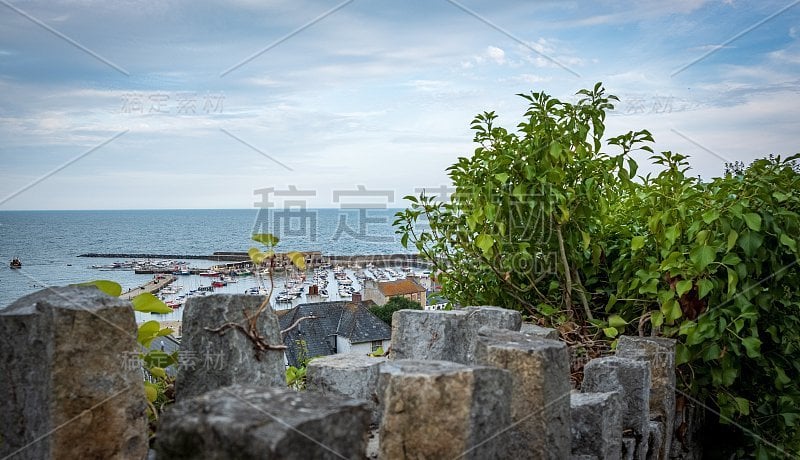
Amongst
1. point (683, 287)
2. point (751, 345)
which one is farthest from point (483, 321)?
point (751, 345)

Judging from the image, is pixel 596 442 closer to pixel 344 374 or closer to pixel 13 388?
pixel 344 374

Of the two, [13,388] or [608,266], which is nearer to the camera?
[13,388]

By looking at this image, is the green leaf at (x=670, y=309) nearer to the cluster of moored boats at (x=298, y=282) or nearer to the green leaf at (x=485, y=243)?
the green leaf at (x=485, y=243)

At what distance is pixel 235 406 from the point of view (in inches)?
66.4

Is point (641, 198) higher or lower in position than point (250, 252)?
higher

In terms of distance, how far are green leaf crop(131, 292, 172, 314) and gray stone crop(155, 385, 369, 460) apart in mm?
1520

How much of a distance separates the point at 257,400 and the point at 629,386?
8.21 feet

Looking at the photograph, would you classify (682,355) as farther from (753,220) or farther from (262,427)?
(262,427)

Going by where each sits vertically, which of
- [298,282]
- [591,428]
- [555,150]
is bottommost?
[591,428]

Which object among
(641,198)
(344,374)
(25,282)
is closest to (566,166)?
(641,198)

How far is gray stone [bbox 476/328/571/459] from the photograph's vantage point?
8.17ft

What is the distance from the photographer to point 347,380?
292cm

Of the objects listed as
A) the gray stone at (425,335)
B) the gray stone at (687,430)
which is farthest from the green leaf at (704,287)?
the gray stone at (425,335)

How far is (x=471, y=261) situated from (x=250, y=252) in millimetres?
3196
